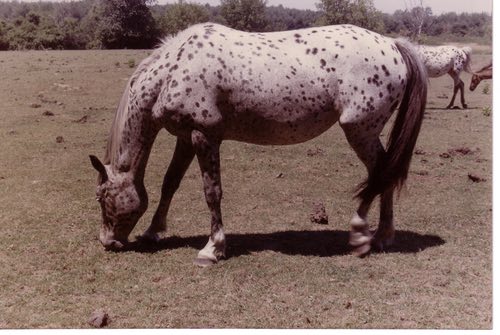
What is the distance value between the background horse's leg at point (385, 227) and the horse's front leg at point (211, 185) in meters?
1.89

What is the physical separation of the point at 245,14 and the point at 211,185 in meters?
6.38

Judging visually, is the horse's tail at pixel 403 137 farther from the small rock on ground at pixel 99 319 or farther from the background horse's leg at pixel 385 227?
the small rock on ground at pixel 99 319

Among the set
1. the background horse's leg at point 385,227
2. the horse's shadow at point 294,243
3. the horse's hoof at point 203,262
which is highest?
the background horse's leg at point 385,227

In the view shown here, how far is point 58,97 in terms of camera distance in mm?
16062

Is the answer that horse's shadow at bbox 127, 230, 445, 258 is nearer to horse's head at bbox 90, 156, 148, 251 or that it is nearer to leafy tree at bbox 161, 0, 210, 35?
horse's head at bbox 90, 156, 148, 251

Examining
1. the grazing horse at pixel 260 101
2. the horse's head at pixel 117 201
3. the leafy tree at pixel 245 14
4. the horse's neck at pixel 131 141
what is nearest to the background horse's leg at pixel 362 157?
the grazing horse at pixel 260 101

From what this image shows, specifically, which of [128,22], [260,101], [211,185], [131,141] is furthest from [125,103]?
[128,22]

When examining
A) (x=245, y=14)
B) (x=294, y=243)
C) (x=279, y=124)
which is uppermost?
(x=245, y=14)

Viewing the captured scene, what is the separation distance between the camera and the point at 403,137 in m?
5.70

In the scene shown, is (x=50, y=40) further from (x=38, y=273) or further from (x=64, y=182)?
(x=38, y=273)

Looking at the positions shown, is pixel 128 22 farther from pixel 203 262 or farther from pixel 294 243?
pixel 203 262

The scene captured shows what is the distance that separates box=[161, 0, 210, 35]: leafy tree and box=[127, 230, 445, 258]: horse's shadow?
187 inches

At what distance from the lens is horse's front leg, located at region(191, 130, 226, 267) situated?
5520 millimetres

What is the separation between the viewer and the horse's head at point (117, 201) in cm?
576
